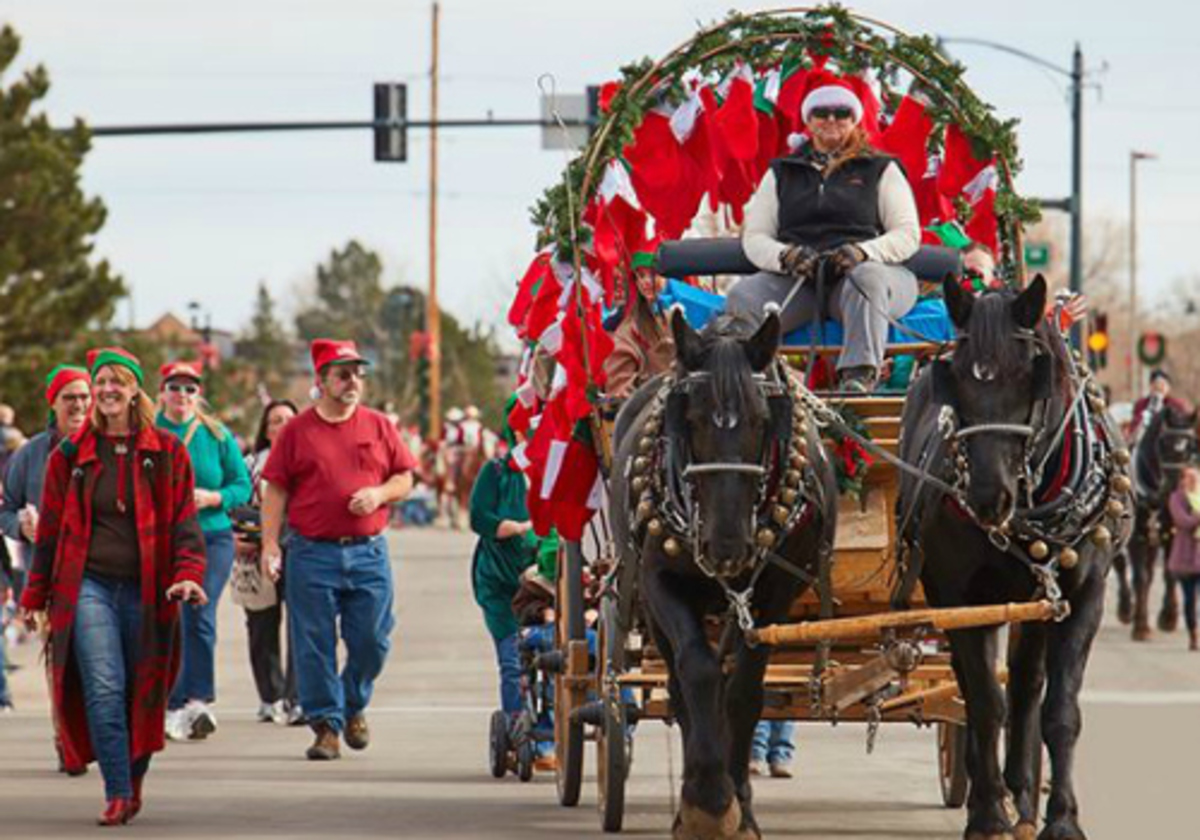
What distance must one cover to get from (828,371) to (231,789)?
11.7ft

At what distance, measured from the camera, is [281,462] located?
1495cm

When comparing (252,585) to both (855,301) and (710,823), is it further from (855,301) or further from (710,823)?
(710,823)

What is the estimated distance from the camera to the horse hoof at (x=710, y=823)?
32.9 feet

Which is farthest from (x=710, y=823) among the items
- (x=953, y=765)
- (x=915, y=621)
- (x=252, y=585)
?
(x=252, y=585)

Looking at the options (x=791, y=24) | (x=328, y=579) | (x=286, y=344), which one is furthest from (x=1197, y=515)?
(x=286, y=344)

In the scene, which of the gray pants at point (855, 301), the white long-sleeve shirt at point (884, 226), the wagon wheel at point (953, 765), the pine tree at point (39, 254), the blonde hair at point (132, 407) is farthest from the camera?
the pine tree at point (39, 254)

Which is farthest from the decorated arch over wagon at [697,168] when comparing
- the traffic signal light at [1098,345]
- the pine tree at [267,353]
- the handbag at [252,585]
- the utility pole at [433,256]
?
the pine tree at [267,353]

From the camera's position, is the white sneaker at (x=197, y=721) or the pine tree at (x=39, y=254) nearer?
the white sneaker at (x=197, y=721)

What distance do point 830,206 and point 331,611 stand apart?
4.21 meters

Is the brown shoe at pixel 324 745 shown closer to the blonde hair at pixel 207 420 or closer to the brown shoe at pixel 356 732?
the brown shoe at pixel 356 732

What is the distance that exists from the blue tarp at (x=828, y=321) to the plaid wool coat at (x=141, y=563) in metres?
2.26

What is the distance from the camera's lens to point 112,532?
1246cm

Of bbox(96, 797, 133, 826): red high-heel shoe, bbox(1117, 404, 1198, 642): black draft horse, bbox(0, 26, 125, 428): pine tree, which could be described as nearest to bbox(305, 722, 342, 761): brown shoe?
bbox(96, 797, 133, 826): red high-heel shoe

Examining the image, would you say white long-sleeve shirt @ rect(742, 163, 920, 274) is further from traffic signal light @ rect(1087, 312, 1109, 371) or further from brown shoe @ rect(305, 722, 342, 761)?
traffic signal light @ rect(1087, 312, 1109, 371)
